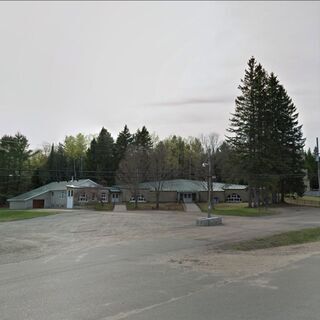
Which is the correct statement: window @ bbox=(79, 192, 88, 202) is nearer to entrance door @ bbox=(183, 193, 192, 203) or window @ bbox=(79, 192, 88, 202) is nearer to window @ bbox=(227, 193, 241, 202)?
entrance door @ bbox=(183, 193, 192, 203)

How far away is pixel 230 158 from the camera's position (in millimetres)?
62594

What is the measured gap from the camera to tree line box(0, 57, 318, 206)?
61594mm

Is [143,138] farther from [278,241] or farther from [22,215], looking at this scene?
[278,241]

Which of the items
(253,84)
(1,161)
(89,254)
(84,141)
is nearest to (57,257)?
(89,254)

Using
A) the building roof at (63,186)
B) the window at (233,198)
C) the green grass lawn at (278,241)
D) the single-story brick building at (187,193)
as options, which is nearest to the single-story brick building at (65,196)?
the building roof at (63,186)

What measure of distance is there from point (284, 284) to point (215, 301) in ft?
8.36

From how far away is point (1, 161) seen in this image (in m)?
88.4

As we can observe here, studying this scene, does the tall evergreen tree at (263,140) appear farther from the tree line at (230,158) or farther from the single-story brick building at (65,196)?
the single-story brick building at (65,196)

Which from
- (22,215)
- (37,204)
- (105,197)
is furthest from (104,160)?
(22,215)

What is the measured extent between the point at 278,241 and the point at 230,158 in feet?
136

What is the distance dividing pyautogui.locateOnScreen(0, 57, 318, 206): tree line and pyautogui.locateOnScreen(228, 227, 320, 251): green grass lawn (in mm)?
30376

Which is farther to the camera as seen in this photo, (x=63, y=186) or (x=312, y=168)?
(x=312, y=168)

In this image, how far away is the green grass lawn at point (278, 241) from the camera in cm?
1952

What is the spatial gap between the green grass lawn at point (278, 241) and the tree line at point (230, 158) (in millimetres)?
30376
